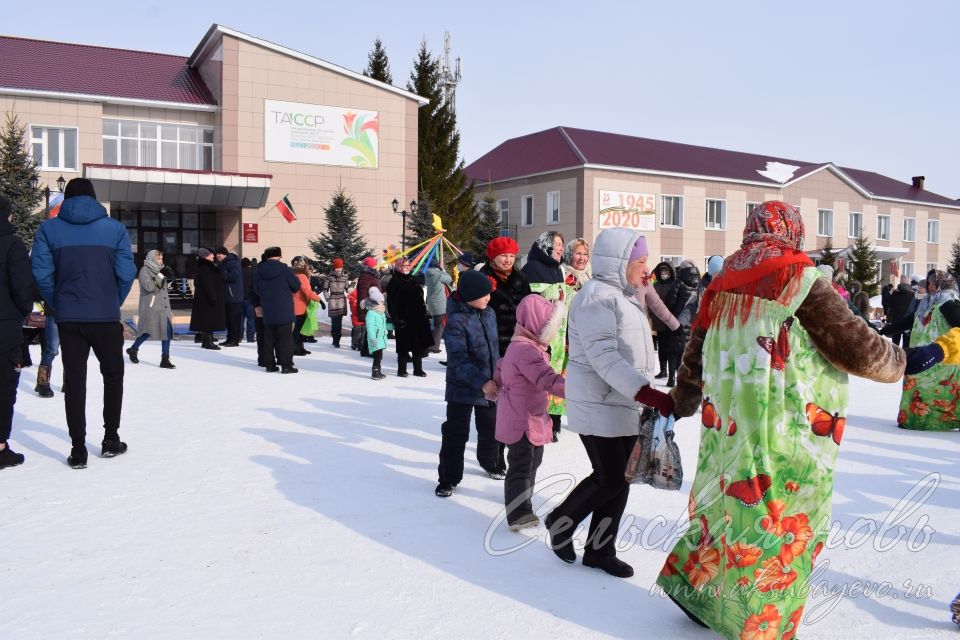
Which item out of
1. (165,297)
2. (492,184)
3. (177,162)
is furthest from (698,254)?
(165,297)

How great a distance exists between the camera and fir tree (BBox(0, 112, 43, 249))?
23.9 meters

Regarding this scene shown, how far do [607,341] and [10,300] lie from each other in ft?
15.0

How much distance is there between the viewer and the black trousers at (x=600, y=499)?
3904 millimetres

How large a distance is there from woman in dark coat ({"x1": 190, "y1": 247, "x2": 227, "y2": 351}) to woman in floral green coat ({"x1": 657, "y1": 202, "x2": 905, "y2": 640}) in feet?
39.6

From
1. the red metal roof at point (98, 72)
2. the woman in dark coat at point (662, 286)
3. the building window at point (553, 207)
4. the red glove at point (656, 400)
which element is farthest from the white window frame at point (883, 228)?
the red glove at point (656, 400)

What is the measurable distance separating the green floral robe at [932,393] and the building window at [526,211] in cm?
3107

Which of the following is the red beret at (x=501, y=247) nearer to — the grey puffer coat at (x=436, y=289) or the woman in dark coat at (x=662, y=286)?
the woman in dark coat at (x=662, y=286)

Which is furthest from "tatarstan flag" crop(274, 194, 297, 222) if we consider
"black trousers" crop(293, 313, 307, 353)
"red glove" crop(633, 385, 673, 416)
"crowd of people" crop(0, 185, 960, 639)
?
"red glove" crop(633, 385, 673, 416)

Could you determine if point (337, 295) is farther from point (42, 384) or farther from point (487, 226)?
point (487, 226)

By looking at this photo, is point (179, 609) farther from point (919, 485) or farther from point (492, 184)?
point (492, 184)

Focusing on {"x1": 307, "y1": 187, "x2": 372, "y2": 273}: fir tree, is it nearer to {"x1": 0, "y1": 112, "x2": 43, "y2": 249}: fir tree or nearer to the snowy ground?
{"x1": 0, "y1": 112, "x2": 43, "y2": 249}: fir tree

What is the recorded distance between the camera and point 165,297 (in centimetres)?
1131

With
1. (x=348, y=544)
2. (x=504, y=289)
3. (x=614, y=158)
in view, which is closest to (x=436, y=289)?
(x=504, y=289)

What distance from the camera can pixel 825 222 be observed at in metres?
42.6
